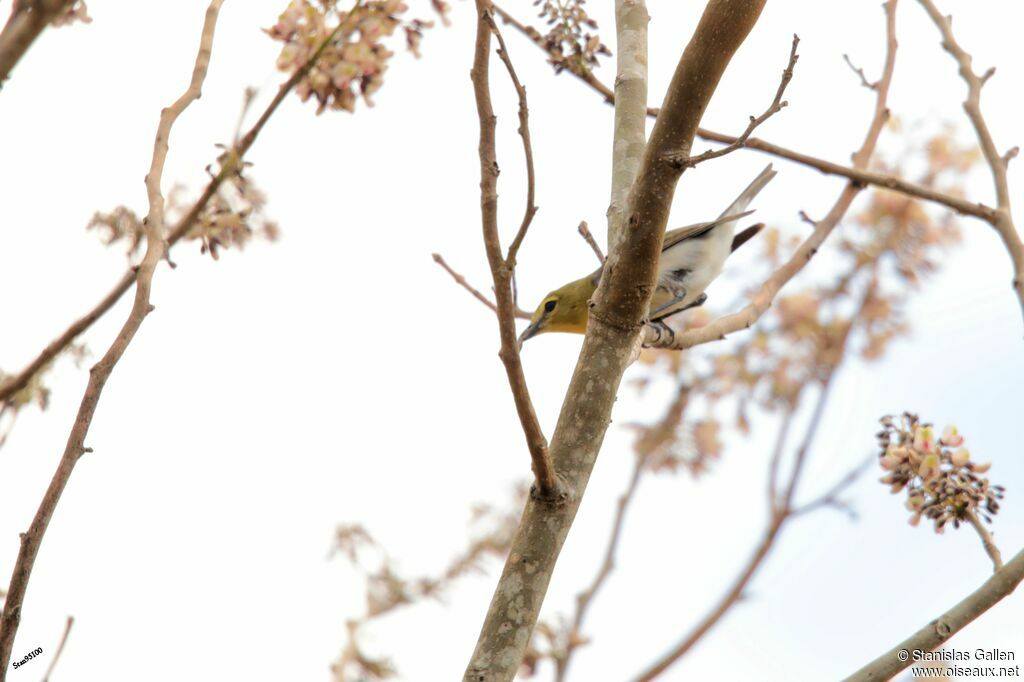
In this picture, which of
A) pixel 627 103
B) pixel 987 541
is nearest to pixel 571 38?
pixel 627 103

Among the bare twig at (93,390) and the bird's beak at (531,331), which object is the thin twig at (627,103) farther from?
the bird's beak at (531,331)

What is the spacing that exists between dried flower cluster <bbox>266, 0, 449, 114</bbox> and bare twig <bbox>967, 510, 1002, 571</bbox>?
198 centimetres

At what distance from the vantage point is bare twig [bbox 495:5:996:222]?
3.43m

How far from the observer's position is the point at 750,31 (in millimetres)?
2127

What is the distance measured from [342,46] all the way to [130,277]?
1033 millimetres

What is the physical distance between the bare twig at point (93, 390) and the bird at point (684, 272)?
437 centimetres

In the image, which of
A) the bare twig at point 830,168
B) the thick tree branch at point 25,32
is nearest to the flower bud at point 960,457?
the bare twig at point 830,168

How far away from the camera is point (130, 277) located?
1937 mm

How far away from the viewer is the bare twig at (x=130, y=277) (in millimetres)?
1682

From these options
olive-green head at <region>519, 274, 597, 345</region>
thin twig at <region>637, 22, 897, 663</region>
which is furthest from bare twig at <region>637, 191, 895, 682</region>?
olive-green head at <region>519, 274, 597, 345</region>

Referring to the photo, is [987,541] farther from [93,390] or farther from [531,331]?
[531,331]

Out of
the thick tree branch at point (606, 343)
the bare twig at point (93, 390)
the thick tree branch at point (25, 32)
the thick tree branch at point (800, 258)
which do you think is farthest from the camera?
the thick tree branch at point (800, 258)

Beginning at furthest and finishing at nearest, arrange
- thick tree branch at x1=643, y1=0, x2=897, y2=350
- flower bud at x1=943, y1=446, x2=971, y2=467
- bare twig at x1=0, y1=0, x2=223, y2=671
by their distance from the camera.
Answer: thick tree branch at x1=643, y1=0, x2=897, y2=350
flower bud at x1=943, y1=446, x2=971, y2=467
bare twig at x1=0, y1=0, x2=223, y2=671

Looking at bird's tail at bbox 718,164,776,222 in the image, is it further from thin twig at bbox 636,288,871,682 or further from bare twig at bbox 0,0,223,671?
bare twig at bbox 0,0,223,671
